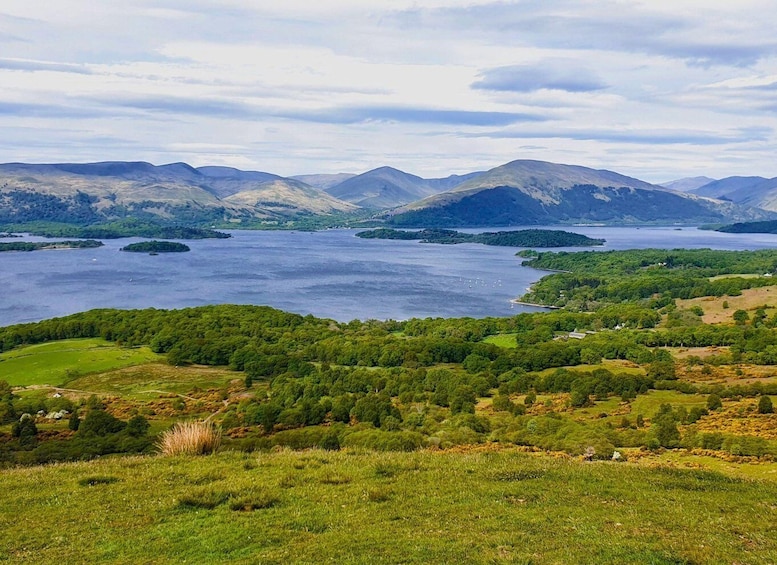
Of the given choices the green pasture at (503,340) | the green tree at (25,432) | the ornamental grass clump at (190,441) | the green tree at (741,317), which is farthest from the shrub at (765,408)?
the green tree at (741,317)

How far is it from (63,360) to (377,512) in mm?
80113

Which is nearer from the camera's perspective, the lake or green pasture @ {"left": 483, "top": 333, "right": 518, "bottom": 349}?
green pasture @ {"left": 483, "top": 333, "right": 518, "bottom": 349}

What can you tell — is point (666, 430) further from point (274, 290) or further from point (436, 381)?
point (274, 290)

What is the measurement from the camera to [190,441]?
720 inches

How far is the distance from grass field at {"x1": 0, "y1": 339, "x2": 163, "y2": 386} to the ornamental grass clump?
6032cm

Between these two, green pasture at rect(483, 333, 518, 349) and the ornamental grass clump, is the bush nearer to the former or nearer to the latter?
the ornamental grass clump

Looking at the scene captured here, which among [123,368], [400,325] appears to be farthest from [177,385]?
[400,325]

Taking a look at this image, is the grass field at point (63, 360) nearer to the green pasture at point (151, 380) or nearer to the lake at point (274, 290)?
the green pasture at point (151, 380)

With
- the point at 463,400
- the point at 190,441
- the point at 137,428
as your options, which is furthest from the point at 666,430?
the point at 137,428

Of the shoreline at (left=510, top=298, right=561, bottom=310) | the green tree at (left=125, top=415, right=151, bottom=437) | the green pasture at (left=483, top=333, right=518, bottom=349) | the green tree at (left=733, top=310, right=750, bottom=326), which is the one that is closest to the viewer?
the green tree at (left=125, top=415, right=151, bottom=437)

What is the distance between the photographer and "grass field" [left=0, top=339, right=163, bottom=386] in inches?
2931

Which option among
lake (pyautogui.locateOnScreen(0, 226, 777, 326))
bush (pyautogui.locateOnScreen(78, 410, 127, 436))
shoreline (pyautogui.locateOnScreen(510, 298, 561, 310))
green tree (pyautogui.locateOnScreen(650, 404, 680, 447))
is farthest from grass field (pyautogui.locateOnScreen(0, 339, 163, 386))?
shoreline (pyautogui.locateOnScreen(510, 298, 561, 310))

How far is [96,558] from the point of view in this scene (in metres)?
10.5

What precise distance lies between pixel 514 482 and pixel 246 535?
6.26 m
